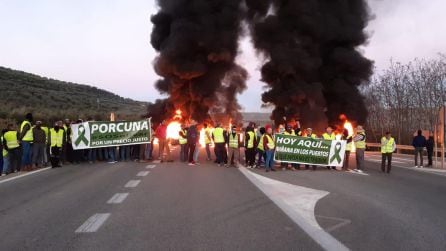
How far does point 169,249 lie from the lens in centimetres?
595

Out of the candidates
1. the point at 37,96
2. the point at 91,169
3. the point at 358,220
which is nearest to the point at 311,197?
the point at 358,220

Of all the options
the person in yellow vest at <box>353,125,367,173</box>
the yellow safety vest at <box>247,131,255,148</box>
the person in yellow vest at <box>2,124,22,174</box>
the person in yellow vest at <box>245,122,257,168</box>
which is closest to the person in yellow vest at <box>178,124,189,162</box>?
Result: the person in yellow vest at <box>245,122,257,168</box>

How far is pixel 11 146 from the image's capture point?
1625 centimetres

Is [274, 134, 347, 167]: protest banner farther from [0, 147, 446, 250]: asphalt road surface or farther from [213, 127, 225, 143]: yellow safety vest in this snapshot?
[0, 147, 446, 250]: asphalt road surface

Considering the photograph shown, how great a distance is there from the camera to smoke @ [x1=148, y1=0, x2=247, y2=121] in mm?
37000

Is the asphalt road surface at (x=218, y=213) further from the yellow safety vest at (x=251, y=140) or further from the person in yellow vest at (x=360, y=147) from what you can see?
the yellow safety vest at (x=251, y=140)

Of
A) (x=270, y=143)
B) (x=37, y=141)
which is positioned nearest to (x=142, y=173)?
(x=37, y=141)

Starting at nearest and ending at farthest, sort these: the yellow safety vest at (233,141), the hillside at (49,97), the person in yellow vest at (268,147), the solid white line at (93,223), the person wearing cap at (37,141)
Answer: the solid white line at (93,223)
the person wearing cap at (37,141)
the person in yellow vest at (268,147)
the yellow safety vest at (233,141)
the hillside at (49,97)

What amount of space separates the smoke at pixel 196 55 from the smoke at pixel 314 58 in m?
2.82

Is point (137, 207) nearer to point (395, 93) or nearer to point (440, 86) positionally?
point (440, 86)

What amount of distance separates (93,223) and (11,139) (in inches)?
391

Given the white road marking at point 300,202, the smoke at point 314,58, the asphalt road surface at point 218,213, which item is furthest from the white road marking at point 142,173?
the smoke at point 314,58

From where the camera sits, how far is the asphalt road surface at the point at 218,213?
6.38 metres

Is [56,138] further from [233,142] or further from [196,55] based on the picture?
[196,55]
